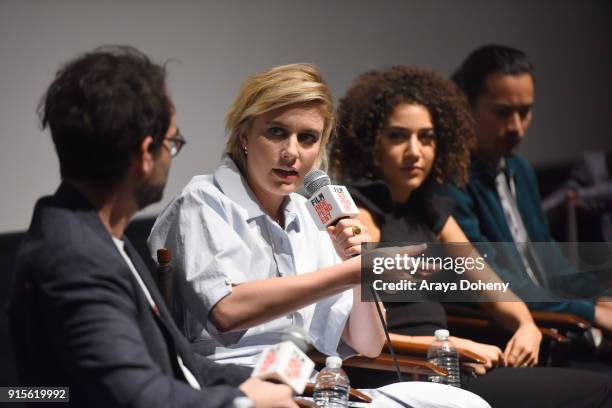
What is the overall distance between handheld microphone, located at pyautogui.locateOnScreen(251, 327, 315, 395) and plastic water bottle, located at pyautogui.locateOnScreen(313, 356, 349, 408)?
21.5 inches

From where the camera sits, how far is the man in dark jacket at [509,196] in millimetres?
3254

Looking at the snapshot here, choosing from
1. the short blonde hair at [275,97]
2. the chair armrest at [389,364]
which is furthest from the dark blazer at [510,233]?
the short blonde hair at [275,97]

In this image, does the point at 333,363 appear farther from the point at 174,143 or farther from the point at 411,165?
the point at 411,165

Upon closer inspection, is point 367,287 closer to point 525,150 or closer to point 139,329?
point 139,329

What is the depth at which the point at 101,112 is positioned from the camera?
159 centimetres

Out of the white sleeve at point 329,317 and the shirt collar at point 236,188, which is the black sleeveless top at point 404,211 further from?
the shirt collar at point 236,188

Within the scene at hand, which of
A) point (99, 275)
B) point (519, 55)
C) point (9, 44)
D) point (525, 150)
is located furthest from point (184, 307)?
point (525, 150)

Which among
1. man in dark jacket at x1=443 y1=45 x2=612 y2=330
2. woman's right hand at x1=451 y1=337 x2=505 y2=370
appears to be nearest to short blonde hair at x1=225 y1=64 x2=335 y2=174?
woman's right hand at x1=451 y1=337 x2=505 y2=370

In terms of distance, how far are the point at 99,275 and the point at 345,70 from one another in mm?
2211

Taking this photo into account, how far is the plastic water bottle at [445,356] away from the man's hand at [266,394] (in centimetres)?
105

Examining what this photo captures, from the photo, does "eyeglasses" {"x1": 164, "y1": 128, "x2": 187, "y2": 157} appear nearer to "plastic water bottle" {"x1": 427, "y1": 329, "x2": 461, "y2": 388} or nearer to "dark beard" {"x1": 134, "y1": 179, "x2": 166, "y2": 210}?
"dark beard" {"x1": 134, "y1": 179, "x2": 166, "y2": 210}

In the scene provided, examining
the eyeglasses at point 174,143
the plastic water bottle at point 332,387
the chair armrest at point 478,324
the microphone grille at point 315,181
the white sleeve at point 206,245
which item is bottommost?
the plastic water bottle at point 332,387

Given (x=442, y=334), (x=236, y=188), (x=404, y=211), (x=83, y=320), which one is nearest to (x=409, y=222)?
(x=404, y=211)

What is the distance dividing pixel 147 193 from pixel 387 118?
55.2 inches
